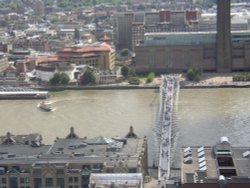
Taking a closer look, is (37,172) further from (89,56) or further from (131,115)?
(89,56)

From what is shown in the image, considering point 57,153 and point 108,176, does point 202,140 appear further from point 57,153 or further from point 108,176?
point 108,176

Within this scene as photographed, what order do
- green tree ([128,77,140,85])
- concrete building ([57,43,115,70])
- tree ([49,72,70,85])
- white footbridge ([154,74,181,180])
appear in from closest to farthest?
white footbridge ([154,74,181,180]), green tree ([128,77,140,85]), tree ([49,72,70,85]), concrete building ([57,43,115,70])

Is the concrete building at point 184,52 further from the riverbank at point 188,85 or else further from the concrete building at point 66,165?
the concrete building at point 66,165

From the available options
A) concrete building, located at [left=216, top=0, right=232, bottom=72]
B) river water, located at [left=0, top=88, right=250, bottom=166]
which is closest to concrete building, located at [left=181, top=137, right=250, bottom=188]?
river water, located at [left=0, top=88, right=250, bottom=166]

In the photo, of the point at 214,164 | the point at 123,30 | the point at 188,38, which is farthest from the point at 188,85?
the point at 214,164

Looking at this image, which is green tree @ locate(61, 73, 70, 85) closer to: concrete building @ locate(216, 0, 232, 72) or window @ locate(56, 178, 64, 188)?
concrete building @ locate(216, 0, 232, 72)

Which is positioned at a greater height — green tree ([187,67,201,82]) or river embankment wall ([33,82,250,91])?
green tree ([187,67,201,82])

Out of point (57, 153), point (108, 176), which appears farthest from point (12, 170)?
point (108, 176)
